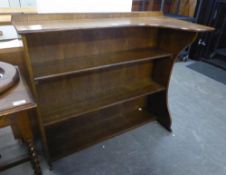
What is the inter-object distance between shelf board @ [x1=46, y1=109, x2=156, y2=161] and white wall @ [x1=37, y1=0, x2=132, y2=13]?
1104 millimetres

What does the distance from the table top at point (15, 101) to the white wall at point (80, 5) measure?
3.26ft

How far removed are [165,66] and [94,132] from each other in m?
0.93

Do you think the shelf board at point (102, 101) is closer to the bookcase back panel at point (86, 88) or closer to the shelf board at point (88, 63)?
the bookcase back panel at point (86, 88)

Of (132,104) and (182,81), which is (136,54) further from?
(182,81)

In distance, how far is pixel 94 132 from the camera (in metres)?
1.82

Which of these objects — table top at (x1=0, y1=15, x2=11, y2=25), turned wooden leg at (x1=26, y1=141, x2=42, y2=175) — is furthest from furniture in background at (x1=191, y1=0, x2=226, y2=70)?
turned wooden leg at (x1=26, y1=141, x2=42, y2=175)

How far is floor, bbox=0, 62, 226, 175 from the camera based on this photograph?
60.8 inches

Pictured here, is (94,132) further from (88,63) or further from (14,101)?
(14,101)

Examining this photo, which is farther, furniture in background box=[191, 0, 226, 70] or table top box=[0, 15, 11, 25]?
furniture in background box=[191, 0, 226, 70]

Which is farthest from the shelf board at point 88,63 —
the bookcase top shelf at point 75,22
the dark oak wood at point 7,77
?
the bookcase top shelf at point 75,22

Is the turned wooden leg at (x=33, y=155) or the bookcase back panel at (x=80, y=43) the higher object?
the bookcase back panel at (x=80, y=43)

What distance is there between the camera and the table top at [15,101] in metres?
0.89

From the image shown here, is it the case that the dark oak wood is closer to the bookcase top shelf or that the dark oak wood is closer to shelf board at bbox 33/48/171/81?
shelf board at bbox 33/48/171/81

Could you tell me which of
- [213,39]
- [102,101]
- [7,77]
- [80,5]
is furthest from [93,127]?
[213,39]
